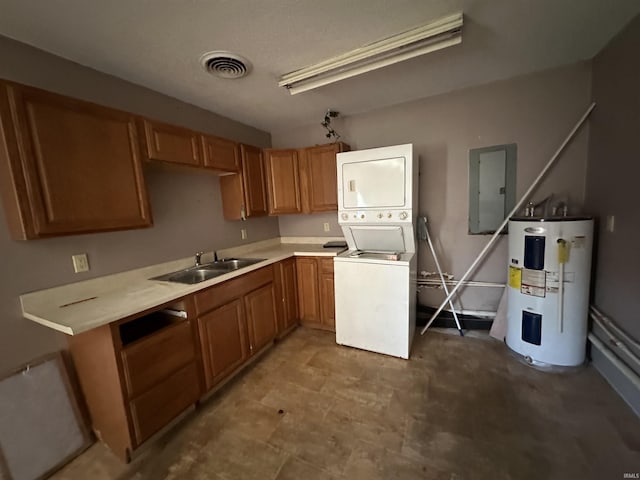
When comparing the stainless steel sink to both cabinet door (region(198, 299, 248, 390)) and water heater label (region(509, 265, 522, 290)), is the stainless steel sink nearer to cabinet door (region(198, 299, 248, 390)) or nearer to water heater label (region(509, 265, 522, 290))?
cabinet door (region(198, 299, 248, 390))

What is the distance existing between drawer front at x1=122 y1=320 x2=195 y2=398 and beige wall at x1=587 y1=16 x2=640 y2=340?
2.81m

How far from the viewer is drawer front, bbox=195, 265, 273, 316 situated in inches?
70.1

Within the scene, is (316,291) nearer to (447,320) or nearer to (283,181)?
(283,181)

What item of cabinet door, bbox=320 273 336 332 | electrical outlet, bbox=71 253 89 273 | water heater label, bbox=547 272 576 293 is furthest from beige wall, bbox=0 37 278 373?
water heater label, bbox=547 272 576 293

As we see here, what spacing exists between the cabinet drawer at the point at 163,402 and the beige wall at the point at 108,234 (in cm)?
66

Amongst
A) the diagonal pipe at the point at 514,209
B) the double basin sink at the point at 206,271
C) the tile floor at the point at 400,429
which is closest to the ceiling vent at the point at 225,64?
the double basin sink at the point at 206,271

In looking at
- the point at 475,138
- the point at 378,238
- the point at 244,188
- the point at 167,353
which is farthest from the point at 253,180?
the point at 475,138

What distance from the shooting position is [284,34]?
4.93 ft

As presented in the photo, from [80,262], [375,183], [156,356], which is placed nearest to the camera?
[156,356]

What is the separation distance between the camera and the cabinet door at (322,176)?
2.76 m

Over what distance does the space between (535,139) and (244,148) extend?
2.69 m

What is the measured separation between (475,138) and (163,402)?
328 cm

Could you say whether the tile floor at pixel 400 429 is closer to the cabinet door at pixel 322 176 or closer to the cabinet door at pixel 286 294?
the cabinet door at pixel 286 294

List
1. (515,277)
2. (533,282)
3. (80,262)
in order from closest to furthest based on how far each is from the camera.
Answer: (80,262)
(533,282)
(515,277)
